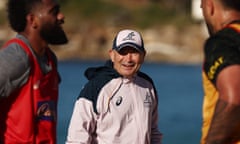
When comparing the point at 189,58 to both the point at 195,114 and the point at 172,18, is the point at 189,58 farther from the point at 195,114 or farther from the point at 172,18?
the point at 195,114

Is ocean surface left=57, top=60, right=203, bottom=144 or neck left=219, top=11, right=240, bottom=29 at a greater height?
neck left=219, top=11, right=240, bottom=29

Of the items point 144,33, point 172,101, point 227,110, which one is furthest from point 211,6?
point 144,33

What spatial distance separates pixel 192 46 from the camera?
2350 inches

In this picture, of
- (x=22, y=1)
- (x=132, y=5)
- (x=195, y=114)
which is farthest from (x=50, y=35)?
(x=132, y=5)

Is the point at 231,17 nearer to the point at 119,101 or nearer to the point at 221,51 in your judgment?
the point at 221,51

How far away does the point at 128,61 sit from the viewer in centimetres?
569

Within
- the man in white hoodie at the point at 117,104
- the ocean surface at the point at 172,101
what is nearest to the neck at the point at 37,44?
the man in white hoodie at the point at 117,104

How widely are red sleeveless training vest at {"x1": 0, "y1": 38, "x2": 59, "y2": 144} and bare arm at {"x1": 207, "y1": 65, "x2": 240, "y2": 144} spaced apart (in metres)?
1.55

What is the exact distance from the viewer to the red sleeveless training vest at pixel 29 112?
565 centimetres

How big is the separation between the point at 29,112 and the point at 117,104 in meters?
0.54

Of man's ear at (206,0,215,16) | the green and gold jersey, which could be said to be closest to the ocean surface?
man's ear at (206,0,215,16)

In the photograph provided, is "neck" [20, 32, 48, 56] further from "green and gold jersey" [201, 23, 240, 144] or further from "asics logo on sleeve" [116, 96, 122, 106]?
"green and gold jersey" [201, 23, 240, 144]

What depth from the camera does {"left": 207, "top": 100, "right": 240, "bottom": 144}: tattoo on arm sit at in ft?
14.2

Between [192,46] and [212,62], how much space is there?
55.5 metres
